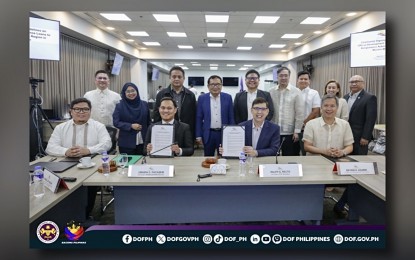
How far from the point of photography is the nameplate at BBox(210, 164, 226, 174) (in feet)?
5.47

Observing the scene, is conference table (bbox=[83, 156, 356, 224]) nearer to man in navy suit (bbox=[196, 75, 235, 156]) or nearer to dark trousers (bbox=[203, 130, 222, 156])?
dark trousers (bbox=[203, 130, 222, 156])

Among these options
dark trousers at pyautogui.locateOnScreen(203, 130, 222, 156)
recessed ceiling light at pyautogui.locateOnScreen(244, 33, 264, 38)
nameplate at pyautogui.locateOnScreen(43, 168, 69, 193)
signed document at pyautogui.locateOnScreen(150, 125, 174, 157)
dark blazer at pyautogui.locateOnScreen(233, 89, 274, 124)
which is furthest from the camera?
dark blazer at pyautogui.locateOnScreen(233, 89, 274, 124)

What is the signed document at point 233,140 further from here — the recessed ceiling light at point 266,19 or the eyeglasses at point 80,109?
the eyeglasses at point 80,109

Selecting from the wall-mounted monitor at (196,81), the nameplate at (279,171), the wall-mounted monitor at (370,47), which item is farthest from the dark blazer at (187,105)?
the wall-mounted monitor at (370,47)

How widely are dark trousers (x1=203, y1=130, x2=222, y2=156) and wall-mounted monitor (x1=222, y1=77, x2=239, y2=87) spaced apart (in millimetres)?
456

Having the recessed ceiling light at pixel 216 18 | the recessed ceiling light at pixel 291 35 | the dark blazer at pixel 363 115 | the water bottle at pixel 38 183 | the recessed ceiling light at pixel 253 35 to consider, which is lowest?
the water bottle at pixel 38 183

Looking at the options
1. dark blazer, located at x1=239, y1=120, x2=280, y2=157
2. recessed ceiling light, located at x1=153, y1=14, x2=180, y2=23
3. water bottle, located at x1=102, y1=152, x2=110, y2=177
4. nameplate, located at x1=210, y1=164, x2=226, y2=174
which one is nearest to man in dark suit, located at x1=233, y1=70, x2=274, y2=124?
dark blazer, located at x1=239, y1=120, x2=280, y2=157

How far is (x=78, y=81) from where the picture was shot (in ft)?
5.42

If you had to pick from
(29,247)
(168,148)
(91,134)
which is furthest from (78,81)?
(29,247)

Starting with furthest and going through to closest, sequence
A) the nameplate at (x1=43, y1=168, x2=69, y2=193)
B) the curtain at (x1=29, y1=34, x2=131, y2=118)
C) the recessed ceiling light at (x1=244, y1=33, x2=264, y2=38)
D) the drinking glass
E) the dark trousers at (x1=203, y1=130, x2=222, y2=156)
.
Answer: the dark trousers at (x1=203, y1=130, x2=222, y2=156), the drinking glass, the recessed ceiling light at (x1=244, y1=33, x2=264, y2=38), the curtain at (x1=29, y1=34, x2=131, y2=118), the nameplate at (x1=43, y1=168, x2=69, y2=193)

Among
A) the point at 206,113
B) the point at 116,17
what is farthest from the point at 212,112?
the point at 116,17

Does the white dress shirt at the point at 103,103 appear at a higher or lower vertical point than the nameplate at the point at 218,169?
higher

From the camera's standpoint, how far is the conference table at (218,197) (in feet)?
5.15

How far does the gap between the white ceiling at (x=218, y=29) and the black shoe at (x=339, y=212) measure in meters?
1.09
